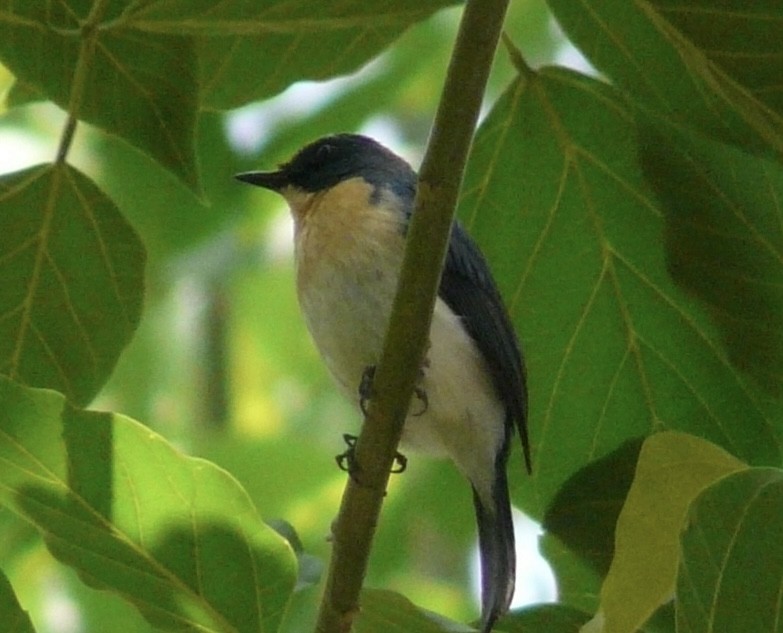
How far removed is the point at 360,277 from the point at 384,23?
125 cm

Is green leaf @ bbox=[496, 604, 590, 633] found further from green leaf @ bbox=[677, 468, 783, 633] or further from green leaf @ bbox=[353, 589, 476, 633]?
green leaf @ bbox=[677, 468, 783, 633]

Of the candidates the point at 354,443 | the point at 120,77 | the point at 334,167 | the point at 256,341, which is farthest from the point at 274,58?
the point at 256,341

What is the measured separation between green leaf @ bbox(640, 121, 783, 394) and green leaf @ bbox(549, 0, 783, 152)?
127 millimetres

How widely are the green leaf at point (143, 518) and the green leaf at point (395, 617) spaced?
13 cm

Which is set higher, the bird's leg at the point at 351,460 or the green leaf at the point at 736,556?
the bird's leg at the point at 351,460

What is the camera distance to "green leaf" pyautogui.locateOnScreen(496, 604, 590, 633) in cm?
197

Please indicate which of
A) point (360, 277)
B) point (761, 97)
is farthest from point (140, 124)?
point (360, 277)

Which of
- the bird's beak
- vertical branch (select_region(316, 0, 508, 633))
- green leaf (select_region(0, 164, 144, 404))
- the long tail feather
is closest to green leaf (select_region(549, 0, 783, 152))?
vertical branch (select_region(316, 0, 508, 633))

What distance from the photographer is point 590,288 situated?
90.2 inches

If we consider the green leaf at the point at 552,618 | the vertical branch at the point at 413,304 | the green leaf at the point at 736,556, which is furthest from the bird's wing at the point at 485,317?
the green leaf at the point at 736,556

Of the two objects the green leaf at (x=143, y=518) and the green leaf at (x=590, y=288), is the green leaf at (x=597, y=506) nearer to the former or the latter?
the green leaf at (x=590, y=288)

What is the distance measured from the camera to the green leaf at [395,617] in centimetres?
194

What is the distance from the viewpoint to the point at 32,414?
6.01 feet

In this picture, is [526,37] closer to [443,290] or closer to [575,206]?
[443,290]
